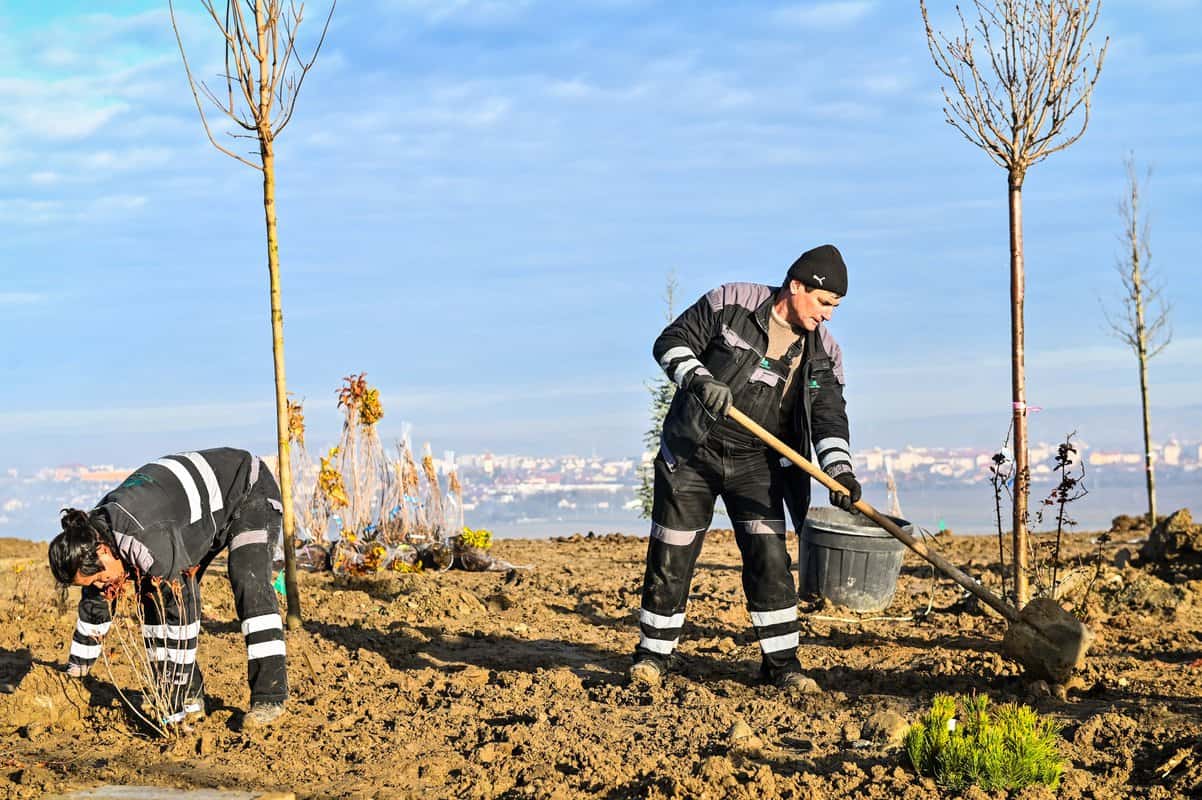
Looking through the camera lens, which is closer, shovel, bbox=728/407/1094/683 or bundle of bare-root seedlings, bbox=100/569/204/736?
bundle of bare-root seedlings, bbox=100/569/204/736

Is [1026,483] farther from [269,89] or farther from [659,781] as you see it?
[269,89]

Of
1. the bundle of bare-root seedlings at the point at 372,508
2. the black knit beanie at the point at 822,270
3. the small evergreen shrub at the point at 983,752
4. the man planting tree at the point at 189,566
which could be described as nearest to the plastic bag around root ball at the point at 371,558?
the bundle of bare-root seedlings at the point at 372,508

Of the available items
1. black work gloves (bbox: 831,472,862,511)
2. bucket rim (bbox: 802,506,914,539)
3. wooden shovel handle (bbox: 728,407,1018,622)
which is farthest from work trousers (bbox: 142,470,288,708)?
bucket rim (bbox: 802,506,914,539)

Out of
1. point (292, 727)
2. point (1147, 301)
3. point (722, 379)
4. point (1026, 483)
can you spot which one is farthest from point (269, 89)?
point (1147, 301)

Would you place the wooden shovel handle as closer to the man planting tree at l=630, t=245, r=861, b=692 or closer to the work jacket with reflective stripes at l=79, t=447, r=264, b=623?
the man planting tree at l=630, t=245, r=861, b=692

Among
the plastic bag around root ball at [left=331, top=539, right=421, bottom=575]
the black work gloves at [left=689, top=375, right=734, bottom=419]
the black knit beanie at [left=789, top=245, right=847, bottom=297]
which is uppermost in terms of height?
the black knit beanie at [left=789, top=245, right=847, bottom=297]

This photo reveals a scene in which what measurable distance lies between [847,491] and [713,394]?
90cm

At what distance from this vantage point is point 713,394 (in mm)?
5691

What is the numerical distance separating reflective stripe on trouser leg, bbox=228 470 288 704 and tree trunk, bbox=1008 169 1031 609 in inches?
174

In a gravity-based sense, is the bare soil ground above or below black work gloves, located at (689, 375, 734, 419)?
below

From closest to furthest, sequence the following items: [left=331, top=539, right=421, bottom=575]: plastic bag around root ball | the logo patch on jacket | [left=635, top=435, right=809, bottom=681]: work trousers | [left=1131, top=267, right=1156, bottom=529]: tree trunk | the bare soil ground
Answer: the bare soil ground, the logo patch on jacket, [left=635, top=435, right=809, bottom=681]: work trousers, [left=331, top=539, right=421, bottom=575]: plastic bag around root ball, [left=1131, top=267, right=1156, bottom=529]: tree trunk

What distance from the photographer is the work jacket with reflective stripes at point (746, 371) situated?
6.00m

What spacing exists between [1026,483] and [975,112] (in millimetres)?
2314

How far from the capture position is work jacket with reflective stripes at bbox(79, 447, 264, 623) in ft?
16.1
